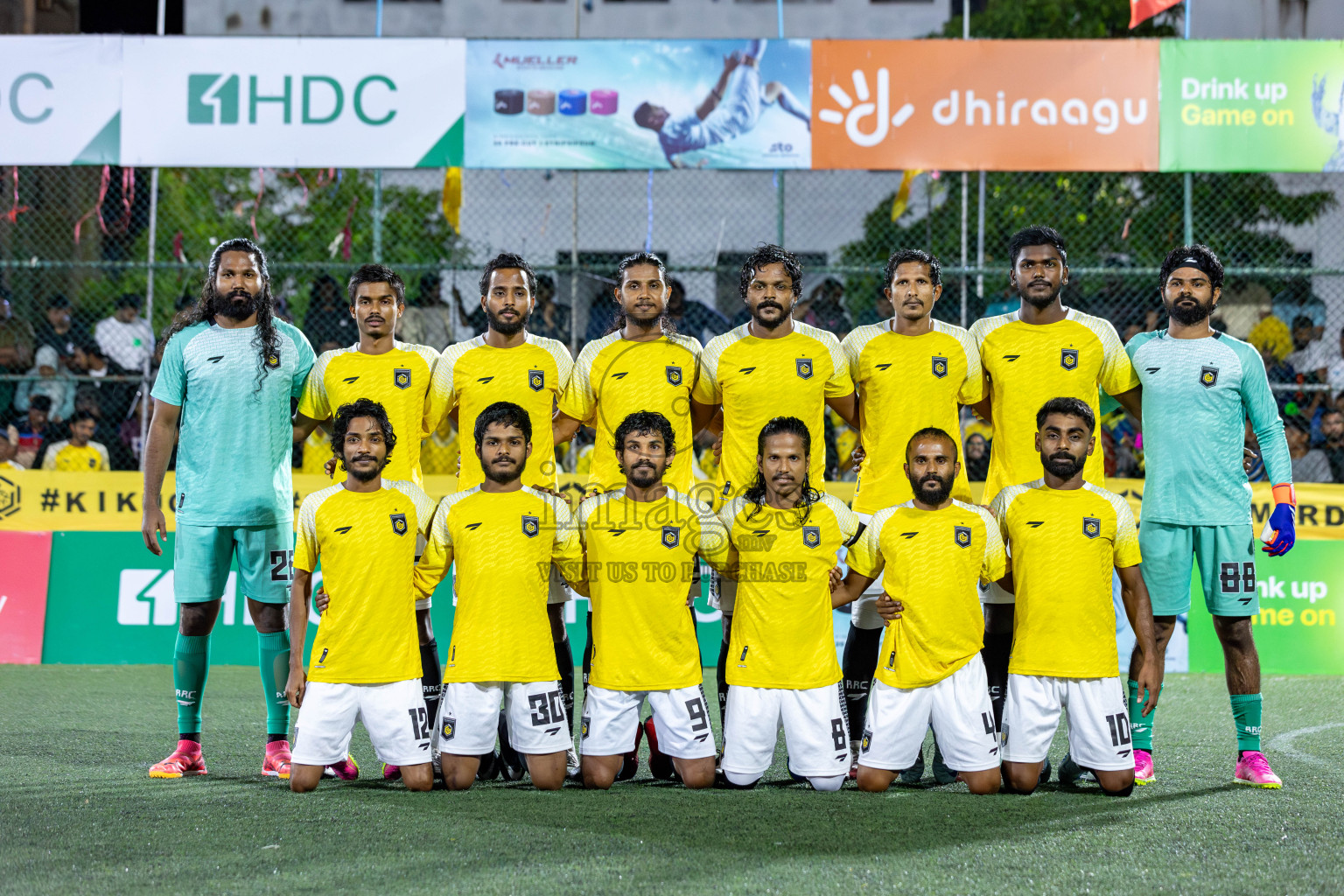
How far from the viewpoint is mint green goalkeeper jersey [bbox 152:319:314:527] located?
5035 mm

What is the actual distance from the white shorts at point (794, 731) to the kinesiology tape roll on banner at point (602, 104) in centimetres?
539

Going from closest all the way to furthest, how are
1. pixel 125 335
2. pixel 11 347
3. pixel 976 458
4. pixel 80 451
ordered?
pixel 976 458 < pixel 80 451 < pixel 11 347 < pixel 125 335

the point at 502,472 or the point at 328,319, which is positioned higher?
the point at 328,319

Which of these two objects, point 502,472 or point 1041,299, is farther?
point 1041,299

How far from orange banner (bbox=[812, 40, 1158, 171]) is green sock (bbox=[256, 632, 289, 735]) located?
5.40 metres

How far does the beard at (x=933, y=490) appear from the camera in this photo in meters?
4.70

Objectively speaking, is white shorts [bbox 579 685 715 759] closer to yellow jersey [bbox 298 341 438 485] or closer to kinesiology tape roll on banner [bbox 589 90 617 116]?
yellow jersey [bbox 298 341 438 485]

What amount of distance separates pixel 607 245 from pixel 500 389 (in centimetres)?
1138

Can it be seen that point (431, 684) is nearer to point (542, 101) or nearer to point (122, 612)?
point (122, 612)

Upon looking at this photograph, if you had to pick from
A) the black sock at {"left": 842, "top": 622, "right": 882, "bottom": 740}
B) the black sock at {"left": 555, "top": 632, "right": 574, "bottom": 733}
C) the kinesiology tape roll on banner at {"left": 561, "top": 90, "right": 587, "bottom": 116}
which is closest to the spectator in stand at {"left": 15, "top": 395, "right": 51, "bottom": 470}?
the kinesiology tape roll on banner at {"left": 561, "top": 90, "right": 587, "bottom": 116}

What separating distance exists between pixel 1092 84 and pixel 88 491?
757cm

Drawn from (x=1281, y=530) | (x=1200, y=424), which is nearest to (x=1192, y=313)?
Result: (x=1200, y=424)

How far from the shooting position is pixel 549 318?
962 centimetres

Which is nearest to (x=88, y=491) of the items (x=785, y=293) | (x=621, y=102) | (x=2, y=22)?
(x=621, y=102)
